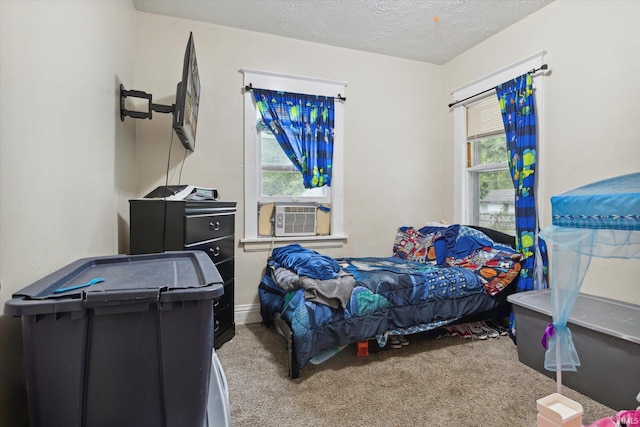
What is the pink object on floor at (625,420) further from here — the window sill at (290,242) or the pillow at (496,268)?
the window sill at (290,242)

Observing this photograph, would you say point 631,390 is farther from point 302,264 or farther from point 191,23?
point 191,23

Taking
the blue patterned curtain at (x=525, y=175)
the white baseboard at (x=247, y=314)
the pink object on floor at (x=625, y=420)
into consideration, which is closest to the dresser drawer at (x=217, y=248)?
the white baseboard at (x=247, y=314)

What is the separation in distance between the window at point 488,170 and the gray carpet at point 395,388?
4.14 feet

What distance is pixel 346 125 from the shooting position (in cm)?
323

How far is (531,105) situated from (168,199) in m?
2.92

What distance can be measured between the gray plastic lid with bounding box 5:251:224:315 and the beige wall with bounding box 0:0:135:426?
150mm

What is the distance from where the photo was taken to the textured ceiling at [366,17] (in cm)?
247

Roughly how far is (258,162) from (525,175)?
2.37m

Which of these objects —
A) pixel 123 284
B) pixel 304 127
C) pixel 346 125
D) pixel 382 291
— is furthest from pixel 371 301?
pixel 346 125

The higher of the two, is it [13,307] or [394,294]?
[13,307]

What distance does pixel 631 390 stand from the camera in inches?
59.2

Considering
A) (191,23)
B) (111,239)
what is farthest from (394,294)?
(191,23)

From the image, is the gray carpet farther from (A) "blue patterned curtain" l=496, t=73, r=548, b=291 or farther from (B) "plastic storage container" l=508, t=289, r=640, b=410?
(A) "blue patterned curtain" l=496, t=73, r=548, b=291

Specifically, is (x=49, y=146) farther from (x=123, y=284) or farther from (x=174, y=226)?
(x=174, y=226)
